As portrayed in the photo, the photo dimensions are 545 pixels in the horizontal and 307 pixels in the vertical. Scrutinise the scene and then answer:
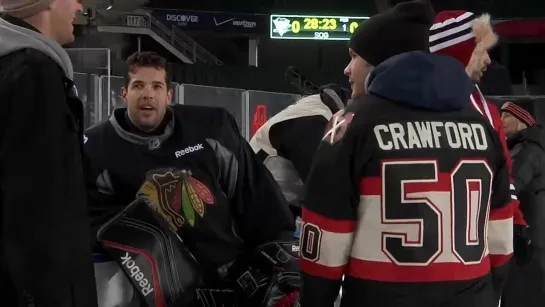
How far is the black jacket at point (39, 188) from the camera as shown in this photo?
45.4 inches

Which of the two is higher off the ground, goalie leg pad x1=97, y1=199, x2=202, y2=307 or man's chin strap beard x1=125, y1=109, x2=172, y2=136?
man's chin strap beard x1=125, y1=109, x2=172, y2=136

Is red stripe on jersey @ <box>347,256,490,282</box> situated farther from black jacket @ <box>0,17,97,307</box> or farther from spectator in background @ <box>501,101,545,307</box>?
spectator in background @ <box>501,101,545,307</box>

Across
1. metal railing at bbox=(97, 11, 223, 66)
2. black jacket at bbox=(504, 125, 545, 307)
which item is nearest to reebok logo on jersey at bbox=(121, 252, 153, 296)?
black jacket at bbox=(504, 125, 545, 307)

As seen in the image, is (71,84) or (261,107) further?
(261,107)

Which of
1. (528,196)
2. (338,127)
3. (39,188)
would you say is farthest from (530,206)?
(39,188)

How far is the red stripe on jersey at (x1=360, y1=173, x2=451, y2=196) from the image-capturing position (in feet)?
4.86

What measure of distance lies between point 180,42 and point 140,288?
15.2 metres

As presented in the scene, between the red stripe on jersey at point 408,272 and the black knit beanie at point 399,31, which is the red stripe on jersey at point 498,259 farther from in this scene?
the black knit beanie at point 399,31

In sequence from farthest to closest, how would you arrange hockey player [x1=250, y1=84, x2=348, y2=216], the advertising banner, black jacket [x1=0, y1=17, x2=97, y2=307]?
the advertising banner < hockey player [x1=250, y1=84, x2=348, y2=216] < black jacket [x1=0, y1=17, x2=97, y2=307]

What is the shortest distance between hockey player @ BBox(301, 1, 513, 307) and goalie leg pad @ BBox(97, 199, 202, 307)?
367 mm

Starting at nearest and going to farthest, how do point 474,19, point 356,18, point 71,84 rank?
1. point 71,84
2. point 474,19
3. point 356,18

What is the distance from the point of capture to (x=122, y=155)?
1942 mm

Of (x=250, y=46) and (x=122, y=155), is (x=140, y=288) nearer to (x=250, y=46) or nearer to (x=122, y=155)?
(x=122, y=155)

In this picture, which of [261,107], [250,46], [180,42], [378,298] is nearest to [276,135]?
[378,298]
